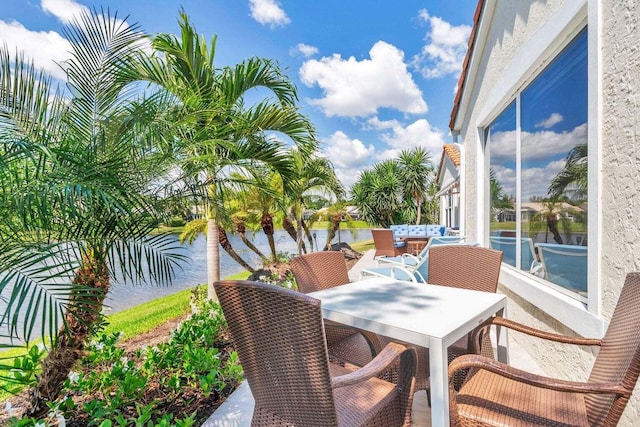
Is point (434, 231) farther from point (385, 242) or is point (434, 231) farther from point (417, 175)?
point (417, 175)

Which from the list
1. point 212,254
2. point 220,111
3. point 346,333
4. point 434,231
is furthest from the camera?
point 434,231

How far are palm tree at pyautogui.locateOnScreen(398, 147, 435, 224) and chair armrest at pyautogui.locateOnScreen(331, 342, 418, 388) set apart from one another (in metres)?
22.1

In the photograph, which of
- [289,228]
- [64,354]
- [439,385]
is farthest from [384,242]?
[64,354]

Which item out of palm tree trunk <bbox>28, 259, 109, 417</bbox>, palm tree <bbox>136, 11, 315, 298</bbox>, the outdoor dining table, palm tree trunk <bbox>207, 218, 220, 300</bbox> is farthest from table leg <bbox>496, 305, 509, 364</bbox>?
palm tree trunk <bbox>207, 218, 220, 300</bbox>

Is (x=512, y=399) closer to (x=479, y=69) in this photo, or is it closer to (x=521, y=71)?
(x=521, y=71)

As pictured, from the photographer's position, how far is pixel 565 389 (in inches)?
54.1

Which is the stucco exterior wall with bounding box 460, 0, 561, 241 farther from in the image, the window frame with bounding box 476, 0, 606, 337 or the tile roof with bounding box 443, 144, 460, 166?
the tile roof with bounding box 443, 144, 460, 166

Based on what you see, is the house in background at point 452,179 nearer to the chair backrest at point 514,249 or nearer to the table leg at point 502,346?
the chair backrest at point 514,249

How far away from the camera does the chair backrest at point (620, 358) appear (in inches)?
52.4

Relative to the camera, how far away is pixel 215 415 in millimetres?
2539

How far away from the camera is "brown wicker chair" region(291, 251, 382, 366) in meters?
2.55

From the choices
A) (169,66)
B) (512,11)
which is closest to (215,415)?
(169,66)

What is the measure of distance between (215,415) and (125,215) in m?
1.76

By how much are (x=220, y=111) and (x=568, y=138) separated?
12.6 ft
